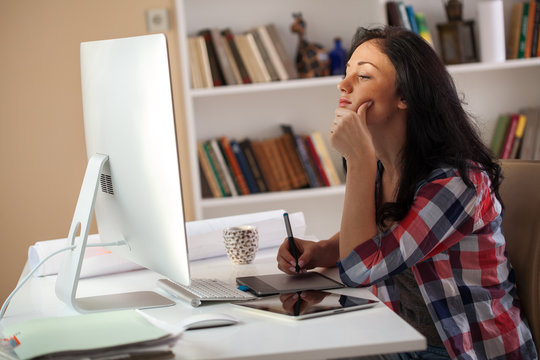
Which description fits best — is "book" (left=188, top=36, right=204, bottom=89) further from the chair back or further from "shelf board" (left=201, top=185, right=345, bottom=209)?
the chair back

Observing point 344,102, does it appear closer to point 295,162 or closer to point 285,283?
point 285,283

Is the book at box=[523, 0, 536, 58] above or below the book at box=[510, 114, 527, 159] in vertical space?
above

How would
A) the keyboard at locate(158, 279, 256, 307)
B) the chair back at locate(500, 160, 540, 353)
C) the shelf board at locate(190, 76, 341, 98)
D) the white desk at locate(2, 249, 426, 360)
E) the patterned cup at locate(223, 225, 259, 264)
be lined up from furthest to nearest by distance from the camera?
the shelf board at locate(190, 76, 341, 98), the patterned cup at locate(223, 225, 259, 264), the chair back at locate(500, 160, 540, 353), the keyboard at locate(158, 279, 256, 307), the white desk at locate(2, 249, 426, 360)

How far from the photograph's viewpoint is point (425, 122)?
129cm

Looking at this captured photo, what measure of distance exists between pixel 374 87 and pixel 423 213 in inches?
11.1

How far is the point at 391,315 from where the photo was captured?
0.96m

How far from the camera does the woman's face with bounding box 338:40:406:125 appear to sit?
1291 millimetres

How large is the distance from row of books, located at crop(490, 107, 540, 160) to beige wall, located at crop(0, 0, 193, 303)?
147cm

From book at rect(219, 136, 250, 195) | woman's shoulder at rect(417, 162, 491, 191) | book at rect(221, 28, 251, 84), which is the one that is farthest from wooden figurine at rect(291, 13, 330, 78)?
woman's shoulder at rect(417, 162, 491, 191)

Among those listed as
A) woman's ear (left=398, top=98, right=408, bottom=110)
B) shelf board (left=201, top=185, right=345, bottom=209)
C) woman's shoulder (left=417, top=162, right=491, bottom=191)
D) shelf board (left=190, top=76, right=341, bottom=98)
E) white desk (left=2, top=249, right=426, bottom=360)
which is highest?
woman's ear (left=398, top=98, right=408, bottom=110)

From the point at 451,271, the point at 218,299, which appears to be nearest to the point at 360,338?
the point at 218,299

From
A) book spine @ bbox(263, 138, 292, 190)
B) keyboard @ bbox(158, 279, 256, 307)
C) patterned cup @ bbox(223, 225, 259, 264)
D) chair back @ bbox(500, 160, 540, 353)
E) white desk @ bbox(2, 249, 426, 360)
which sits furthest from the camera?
book spine @ bbox(263, 138, 292, 190)

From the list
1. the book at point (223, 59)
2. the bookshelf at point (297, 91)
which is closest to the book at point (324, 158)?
the bookshelf at point (297, 91)

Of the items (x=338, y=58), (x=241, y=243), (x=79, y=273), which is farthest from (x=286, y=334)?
(x=338, y=58)
